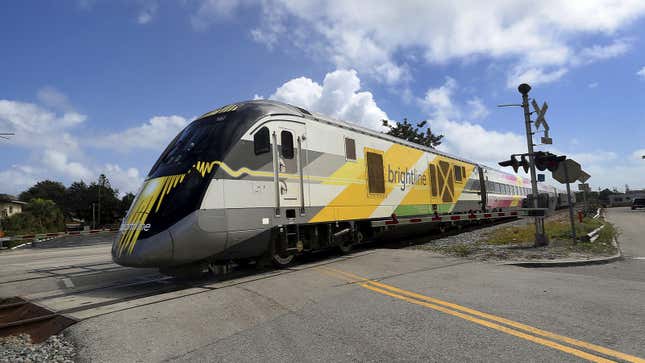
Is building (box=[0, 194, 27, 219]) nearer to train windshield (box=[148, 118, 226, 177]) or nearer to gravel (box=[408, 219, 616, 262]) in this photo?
train windshield (box=[148, 118, 226, 177])

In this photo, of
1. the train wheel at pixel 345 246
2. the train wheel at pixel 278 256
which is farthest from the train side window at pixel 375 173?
the train wheel at pixel 278 256

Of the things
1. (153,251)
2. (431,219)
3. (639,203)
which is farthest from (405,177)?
(639,203)

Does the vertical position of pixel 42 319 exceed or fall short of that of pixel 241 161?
it falls short

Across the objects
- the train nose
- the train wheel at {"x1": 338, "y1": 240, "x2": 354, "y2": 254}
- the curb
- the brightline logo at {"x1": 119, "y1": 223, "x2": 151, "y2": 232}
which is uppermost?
the brightline logo at {"x1": 119, "y1": 223, "x2": 151, "y2": 232}

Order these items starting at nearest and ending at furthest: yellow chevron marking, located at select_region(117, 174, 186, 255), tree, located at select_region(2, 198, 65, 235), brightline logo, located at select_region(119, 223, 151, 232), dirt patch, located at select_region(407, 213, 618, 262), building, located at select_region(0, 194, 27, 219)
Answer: brightline logo, located at select_region(119, 223, 151, 232) → yellow chevron marking, located at select_region(117, 174, 186, 255) → dirt patch, located at select_region(407, 213, 618, 262) → tree, located at select_region(2, 198, 65, 235) → building, located at select_region(0, 194, 27, 219)

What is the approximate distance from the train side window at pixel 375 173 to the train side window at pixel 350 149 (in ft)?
2.18

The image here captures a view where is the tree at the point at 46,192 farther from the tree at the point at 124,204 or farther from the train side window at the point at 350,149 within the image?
the train side window at the point at 350,149

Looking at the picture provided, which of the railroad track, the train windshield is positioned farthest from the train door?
the railroad track

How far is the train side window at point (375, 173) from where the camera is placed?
10578 mm

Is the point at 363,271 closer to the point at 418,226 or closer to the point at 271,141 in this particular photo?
the point at 271,141

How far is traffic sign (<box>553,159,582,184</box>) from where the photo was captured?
10875mm

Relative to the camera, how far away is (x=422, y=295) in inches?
223

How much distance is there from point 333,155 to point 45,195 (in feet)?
353

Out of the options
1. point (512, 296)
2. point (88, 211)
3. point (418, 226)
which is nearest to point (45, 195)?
point (88, 211)
